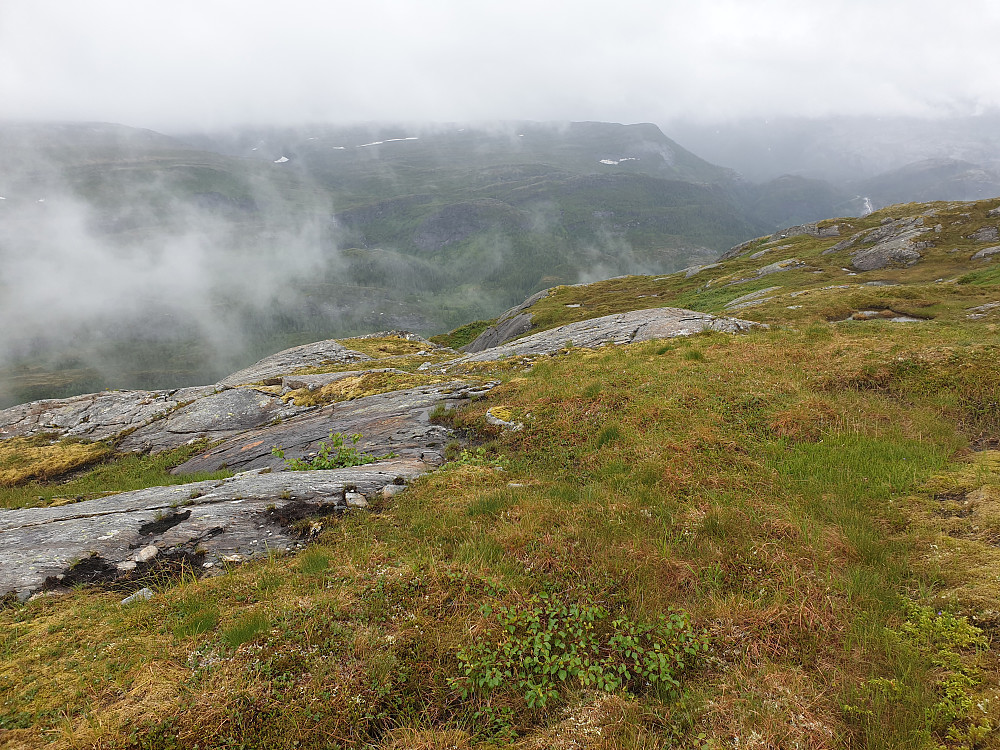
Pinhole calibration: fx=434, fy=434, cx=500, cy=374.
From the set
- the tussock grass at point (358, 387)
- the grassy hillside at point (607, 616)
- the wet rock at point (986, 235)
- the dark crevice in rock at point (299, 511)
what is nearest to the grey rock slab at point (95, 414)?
the tussock grass at point (358, 387)

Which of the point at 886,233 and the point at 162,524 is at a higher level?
the point at 886,233

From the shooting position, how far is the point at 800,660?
5.43m

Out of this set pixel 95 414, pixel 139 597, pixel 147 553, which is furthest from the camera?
pixel 95 414

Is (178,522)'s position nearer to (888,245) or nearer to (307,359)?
(307,359)

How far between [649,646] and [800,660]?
1.80m

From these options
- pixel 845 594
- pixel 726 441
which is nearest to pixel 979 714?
pixel 845 594

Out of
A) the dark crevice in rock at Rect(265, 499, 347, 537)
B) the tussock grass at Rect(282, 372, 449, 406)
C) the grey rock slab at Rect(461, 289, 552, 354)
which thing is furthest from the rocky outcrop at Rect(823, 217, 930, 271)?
the dark crevice in rock at Rect(265, 499, 347, 537)

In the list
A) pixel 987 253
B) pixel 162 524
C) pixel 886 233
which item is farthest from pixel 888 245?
pixel 162 524

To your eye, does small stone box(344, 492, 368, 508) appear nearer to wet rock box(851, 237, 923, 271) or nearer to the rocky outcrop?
wet rock box(851, 237, 923, 271)

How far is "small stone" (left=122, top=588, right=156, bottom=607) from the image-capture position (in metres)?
6.99

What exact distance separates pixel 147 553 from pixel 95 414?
40246 mm

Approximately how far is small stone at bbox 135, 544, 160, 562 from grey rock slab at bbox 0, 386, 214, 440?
31.1m

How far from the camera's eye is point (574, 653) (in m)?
5.61

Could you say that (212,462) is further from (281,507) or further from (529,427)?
(529,427)
